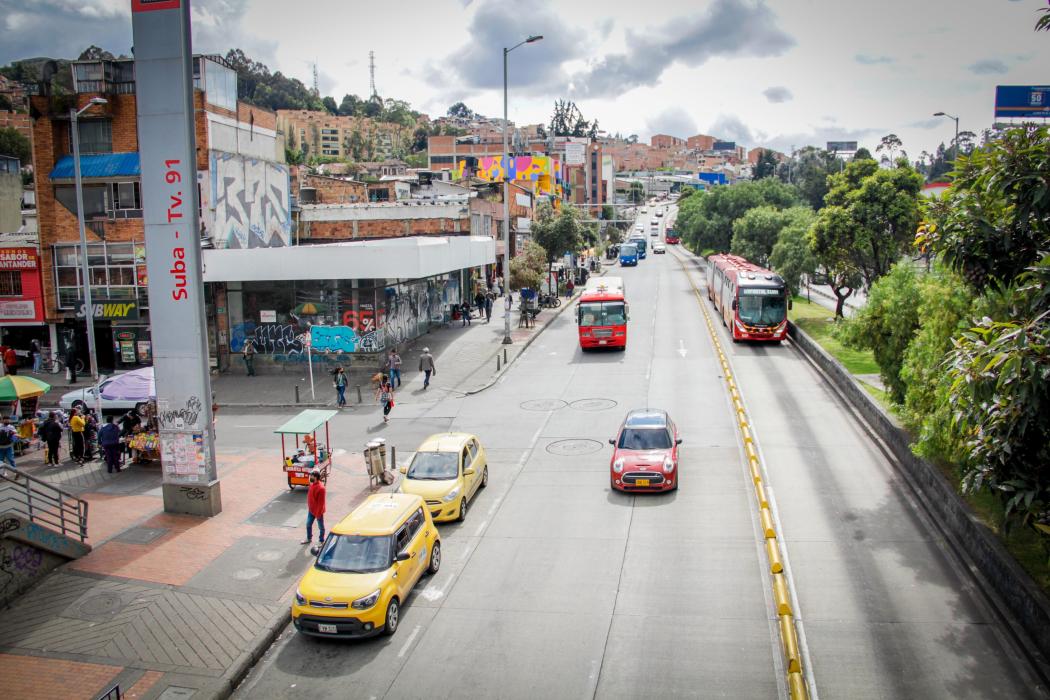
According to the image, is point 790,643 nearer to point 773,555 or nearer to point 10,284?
point 773,555

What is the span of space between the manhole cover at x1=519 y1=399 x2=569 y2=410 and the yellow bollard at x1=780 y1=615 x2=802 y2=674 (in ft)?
49.7

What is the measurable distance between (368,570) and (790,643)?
660cm

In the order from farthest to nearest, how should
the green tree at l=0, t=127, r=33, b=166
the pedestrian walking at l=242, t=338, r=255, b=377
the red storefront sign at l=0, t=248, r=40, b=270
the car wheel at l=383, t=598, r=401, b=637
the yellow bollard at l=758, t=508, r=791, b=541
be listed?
the green tree at l=0, t=127, r=33, b=166 → the red storefront sign at l=0, t=248, r=40, b=270 → the pedestrian walking at l=242, t=338, r=255, b=377 → the yellow bollard at l=758, t=508, r=791, b=541 → the car wheel at l=383, t=598, r=401, b=637

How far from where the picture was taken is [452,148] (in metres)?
151

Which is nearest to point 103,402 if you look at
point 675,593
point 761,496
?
point 675,593

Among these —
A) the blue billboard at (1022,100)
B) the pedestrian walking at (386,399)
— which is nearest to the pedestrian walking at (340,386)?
the pedestrian walking at (386,399)

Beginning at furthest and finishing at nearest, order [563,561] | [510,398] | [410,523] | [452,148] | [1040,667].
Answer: [452,148] → [510,398] → [563,561] → [410,523] → [1040,667]

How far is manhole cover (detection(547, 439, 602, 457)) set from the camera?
22.3 meters

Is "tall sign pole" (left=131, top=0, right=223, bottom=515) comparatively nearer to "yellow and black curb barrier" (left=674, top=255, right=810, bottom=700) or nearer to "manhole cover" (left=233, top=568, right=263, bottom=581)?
"manhole cover" (left=233, top=568, right=263, bottom=581)

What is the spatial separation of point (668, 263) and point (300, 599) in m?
82.3

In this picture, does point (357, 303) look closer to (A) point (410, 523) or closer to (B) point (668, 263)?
(A) point (410, 523)

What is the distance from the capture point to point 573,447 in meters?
22.7

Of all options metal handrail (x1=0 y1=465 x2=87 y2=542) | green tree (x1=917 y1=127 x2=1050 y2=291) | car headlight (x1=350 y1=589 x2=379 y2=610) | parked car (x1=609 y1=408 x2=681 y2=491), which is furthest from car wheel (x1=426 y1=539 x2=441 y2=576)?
green tree (x1=917 y1=127 x2=1050 y2=291)

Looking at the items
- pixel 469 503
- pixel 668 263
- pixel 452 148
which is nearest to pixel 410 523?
pixel 469 503
